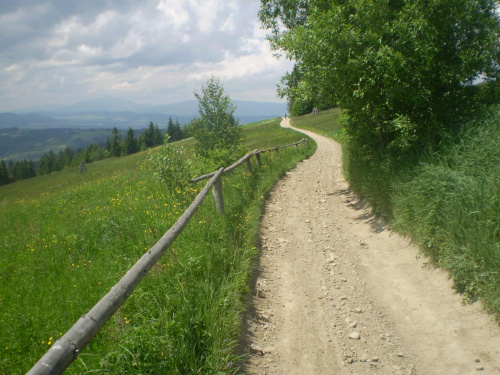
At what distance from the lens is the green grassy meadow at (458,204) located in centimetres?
413

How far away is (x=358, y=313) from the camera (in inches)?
177

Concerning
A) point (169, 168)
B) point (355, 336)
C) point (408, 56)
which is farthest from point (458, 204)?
point (169, 168)

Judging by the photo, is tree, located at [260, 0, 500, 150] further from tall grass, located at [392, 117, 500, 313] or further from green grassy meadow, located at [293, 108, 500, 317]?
tall grass, located at [392, 117, 500, 313]

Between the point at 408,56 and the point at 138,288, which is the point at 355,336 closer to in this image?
the point at 138,288

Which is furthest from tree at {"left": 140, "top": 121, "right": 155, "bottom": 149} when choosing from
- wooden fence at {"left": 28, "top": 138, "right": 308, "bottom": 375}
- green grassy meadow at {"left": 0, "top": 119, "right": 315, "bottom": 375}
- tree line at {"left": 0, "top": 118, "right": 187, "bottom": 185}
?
wooden fence at {"left": 28, "top": 138, "right": 308, "bottom": 375}

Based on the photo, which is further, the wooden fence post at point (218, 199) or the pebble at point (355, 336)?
the wooden fence post at point (218, 199)

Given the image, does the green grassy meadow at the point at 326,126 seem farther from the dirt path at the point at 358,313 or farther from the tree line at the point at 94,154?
the tree line at the point at 94,154

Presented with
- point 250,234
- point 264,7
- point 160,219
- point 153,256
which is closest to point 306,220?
point 250,234

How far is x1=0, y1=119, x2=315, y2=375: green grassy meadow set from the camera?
315 cm

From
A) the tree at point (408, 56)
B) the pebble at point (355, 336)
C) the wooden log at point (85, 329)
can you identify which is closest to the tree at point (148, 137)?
the tree at point (408, 56)

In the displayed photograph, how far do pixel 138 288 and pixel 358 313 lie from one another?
2954 mm

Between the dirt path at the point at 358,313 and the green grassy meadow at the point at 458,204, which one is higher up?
the green grassy meadow at the point at 458,204

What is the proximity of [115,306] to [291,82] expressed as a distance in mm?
8146

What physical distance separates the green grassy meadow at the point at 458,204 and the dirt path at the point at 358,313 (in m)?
0.31
